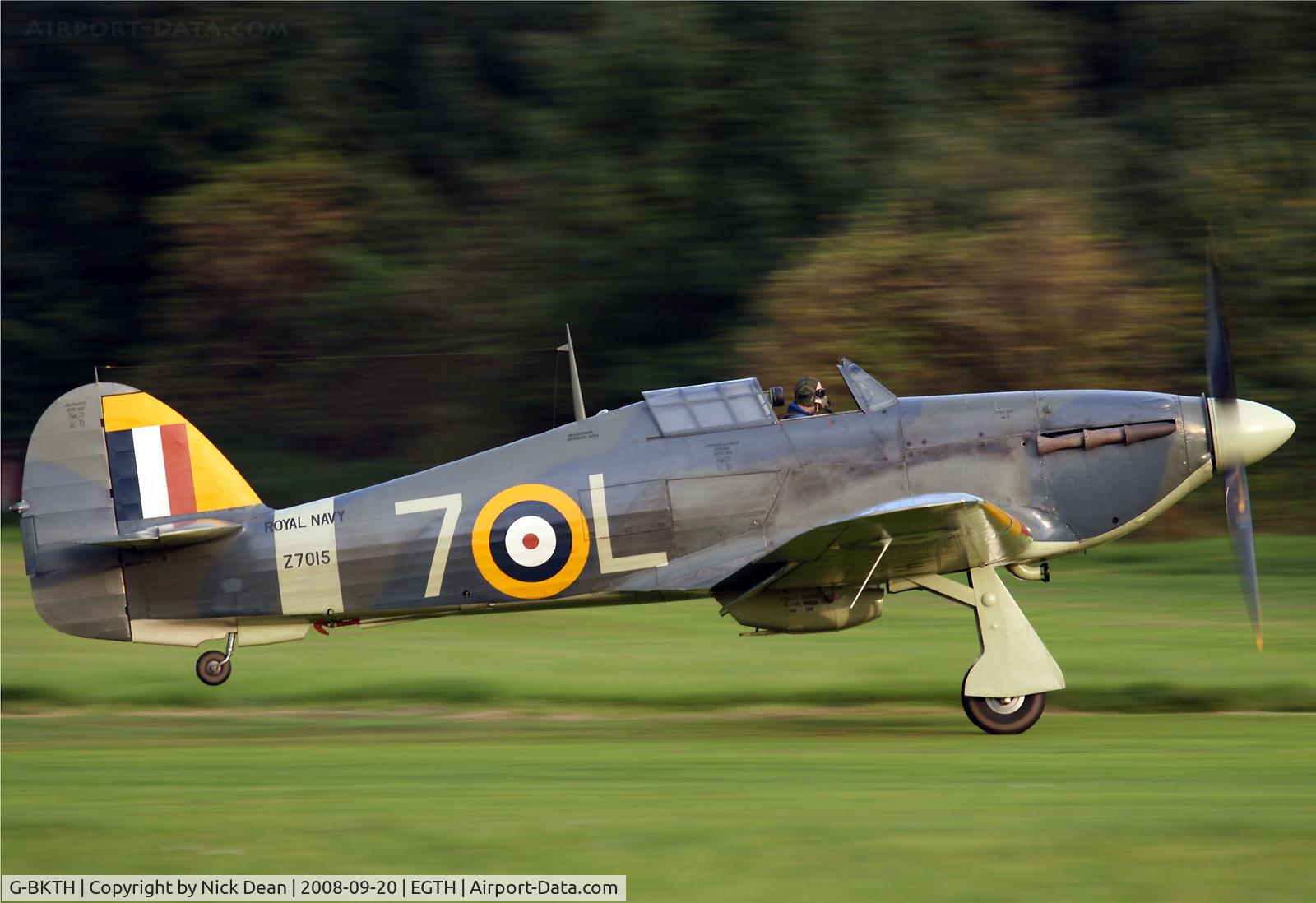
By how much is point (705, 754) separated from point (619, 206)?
14.4 m

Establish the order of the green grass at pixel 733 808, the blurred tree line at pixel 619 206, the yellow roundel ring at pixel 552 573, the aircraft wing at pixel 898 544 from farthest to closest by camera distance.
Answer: the blurred tree line at pixel 619 206 → the yellow roundel ring at pixel 552 573 → the aircraft wing at pixel 898 544 → the green grass at pixel 733 808

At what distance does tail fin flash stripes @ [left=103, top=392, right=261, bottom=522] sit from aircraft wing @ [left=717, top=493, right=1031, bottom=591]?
10.5 feet

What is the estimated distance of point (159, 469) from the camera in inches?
368

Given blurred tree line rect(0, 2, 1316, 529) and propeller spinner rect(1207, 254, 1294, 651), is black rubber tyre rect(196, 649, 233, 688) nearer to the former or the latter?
propeller spinner rect(1207, 254, 1294, 651)

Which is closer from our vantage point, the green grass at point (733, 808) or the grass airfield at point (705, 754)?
the green grass at point (733, 808)

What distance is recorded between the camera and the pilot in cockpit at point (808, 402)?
923 centimetres

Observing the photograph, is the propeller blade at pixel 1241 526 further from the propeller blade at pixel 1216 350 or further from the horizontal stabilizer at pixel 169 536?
the horizontal stabilizer at pixel 169 536

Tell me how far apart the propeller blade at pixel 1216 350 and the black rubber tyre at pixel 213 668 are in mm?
6207

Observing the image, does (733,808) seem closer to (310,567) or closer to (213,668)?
(310,567)

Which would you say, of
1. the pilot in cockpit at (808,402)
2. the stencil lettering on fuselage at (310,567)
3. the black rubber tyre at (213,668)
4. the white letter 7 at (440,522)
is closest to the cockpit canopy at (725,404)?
the pilot in cockpit at (808,402)

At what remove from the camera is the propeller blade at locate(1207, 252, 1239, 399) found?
9.19 metres

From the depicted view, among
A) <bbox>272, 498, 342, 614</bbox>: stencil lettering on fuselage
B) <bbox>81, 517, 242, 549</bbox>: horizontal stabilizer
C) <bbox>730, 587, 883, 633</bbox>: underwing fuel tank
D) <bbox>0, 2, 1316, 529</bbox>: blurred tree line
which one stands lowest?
<bbox>730, 587, 883, 633</bbox>: underwing fuel tank

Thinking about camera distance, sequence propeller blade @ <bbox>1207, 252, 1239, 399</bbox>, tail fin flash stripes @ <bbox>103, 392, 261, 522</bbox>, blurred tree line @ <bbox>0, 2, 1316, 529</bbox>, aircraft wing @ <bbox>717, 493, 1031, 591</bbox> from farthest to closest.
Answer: blurred tree line @ <bbox>0, 2, 1316, 529</bbox> < tail fin flash stripes @ <bbox>103, 392, 261, 522</bbox> < propeller blade @ <bbox>1207, 252, 1239, 399</bbox> < aircraft wing @ <bbox>717, 493, 1031, 591</bbox>

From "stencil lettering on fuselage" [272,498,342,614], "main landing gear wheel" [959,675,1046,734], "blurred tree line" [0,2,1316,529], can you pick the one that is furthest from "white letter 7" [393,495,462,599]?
"blurred tree line" [0,2,1316,529]
